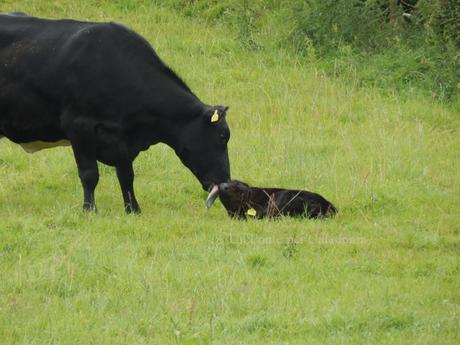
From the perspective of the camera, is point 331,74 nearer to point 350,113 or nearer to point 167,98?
point 350,113

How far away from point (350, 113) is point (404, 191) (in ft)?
12.5

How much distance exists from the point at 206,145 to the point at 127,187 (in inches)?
38.4

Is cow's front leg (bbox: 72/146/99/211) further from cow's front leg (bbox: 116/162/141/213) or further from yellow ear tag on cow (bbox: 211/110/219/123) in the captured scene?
yellow ear tag on cow (bbox: 211/110/219/123)

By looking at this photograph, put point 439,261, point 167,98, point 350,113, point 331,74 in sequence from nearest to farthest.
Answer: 1. point 439,261
2. point 167,98
3. point 350,113
4. point 331,74

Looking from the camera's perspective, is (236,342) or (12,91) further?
(12,91)

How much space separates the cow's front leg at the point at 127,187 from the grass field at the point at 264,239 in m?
0.24

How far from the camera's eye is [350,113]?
1600 centimetres

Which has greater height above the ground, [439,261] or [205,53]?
[439,261]

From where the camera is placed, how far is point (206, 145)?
11.9 meters

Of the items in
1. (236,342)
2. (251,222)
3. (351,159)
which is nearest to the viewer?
(236,342)

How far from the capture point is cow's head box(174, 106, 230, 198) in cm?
1195

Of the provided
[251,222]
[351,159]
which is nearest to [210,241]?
[251,222]

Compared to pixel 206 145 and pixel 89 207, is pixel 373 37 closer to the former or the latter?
pixel 206 145

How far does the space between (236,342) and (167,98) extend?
4.88m
